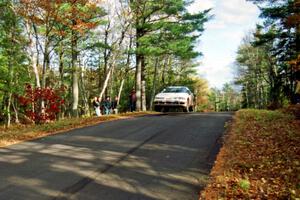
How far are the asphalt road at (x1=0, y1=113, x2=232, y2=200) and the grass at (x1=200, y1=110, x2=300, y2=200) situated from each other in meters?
0.38

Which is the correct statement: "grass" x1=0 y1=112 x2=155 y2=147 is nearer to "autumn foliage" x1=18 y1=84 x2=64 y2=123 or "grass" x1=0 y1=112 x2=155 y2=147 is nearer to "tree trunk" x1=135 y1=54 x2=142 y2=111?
"autumn foliage" x1=18 y1=84 x2=64 y2=123

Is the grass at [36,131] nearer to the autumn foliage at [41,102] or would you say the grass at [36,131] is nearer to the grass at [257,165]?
the autumn foliage at [41,102]

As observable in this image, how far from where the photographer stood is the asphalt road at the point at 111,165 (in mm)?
7590

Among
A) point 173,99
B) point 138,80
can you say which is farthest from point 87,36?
point 173,99

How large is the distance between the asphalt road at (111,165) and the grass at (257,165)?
378 mm

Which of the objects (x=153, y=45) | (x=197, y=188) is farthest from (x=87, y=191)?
(x=153, y=45)

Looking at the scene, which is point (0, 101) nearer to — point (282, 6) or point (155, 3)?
point (155, 3)

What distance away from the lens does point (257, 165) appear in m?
9.61

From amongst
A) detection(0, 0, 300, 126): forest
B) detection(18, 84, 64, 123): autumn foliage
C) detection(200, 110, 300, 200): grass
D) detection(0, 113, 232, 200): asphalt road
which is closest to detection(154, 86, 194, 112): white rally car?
detection(0, 0, 300, 126): forest

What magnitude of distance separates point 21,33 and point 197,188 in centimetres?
2637

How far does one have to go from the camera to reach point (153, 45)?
94.6 ft

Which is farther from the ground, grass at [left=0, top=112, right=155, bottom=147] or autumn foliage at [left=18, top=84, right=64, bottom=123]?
autumn foliage at [left=18, top=84, right=64, bottom=123]

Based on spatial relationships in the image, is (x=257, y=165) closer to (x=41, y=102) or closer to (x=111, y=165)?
(x=111, y=165)

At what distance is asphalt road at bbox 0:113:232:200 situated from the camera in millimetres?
7590
